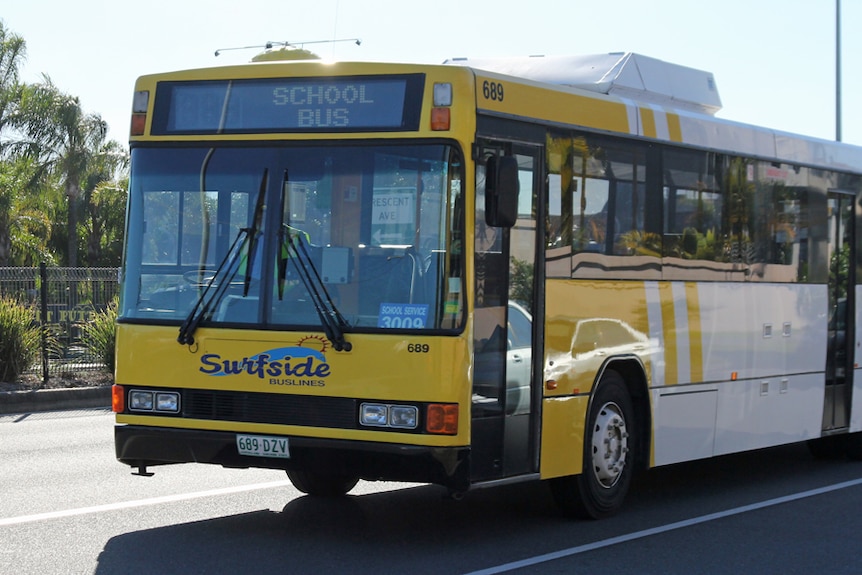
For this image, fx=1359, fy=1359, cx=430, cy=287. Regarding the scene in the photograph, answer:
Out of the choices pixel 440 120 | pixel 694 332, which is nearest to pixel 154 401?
pixel 440 120

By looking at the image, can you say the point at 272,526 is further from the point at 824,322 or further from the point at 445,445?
the point at 824,322

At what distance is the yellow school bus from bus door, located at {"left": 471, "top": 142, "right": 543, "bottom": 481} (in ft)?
0.06

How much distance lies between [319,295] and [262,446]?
992mm

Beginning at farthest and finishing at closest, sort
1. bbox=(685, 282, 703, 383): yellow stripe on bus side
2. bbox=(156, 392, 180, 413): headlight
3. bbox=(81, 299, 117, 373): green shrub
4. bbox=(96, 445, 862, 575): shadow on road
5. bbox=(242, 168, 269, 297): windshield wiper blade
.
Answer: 1. bbox=(81, 299, 117, 373): green shrub
2. bbox=(685, 282, 703, 383): yellow stripe on bus side
3. bbox=(156, 392, 180, 413): headlight
4. bbox=(242, 168, 269, 297): windshield wiper blade
5. bbox=(96, 445, 862, 575): shadow on road

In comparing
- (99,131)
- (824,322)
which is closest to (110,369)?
(824,322)

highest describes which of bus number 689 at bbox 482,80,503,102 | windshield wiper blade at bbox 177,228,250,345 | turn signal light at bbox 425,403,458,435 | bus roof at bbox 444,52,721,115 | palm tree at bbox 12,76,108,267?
palm tree at bbox 12,76,108,267

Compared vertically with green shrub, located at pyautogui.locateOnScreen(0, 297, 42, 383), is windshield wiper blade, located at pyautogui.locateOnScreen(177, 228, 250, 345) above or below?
above

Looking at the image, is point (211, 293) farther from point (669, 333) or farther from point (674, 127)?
point (674, 127)

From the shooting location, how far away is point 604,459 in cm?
984

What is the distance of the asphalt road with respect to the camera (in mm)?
8047

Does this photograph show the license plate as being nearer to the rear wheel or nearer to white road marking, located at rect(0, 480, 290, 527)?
white road marking, located at rect(0, 480, 290, 527)

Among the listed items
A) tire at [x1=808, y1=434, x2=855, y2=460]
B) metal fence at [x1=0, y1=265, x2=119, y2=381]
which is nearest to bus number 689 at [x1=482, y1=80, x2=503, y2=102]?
tire at [x1=808, y1=434, x2=855, y2=460]

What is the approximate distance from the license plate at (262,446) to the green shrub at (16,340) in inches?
475

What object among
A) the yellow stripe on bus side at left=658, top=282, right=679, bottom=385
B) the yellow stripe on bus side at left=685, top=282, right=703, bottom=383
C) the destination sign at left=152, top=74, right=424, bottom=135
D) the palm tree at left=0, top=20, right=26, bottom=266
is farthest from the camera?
the palm tree at left=0, top=20, right=26, bottom=266
